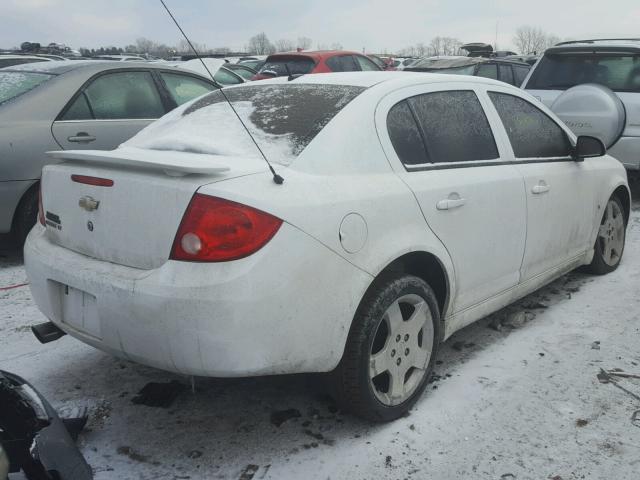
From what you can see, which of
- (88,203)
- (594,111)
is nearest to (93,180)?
(88,203)

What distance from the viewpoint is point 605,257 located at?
4.66m

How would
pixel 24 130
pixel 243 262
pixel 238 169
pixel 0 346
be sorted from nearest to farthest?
1. pixel 243 262
2. pixel 238 169
3. pixel 0 346
4. pixel 24 130

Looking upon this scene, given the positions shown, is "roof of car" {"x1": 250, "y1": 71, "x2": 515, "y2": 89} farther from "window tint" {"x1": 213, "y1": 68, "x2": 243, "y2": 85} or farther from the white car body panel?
"window tint" {"x1": 213, "y1": 68, "x2": 243, "y2": 85}

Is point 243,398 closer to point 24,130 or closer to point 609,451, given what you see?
point 609,451

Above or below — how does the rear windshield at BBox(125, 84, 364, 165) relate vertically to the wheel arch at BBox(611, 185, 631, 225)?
above

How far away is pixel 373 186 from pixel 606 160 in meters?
2.65

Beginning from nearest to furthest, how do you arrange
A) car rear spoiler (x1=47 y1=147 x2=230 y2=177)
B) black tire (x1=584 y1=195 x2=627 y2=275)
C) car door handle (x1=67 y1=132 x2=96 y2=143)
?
car rear spoiler (x1=47 y1=147 x2=230 y2=177) → black tire (x1=584 y1=195 x2=627 y2=275) → car door handle (x1=67 y1=132 x2=96 y2=143)

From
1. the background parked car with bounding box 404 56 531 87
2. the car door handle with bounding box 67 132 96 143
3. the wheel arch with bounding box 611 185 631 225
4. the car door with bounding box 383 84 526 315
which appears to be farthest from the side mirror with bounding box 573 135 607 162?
the background parked car with bounding box 404 56 531 87

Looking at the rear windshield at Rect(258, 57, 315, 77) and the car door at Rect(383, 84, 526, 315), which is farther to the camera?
the rear windshield at Rect(258, 57, 315, 77)

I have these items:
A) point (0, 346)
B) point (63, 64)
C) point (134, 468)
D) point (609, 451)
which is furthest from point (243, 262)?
point (63, 64)

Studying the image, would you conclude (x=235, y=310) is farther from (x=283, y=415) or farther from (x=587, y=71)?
(x=587, y=71)

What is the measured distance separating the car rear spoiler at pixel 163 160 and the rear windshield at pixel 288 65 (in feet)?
28.6

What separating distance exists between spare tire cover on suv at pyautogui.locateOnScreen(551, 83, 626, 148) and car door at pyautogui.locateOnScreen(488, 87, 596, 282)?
84.3 inches

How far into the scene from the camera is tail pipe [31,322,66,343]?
2809 millimetres
